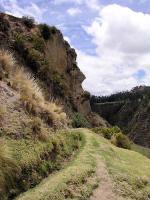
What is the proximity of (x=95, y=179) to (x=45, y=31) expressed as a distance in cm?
2810

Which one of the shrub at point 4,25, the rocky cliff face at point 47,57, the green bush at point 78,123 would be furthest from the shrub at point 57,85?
the shrub at point 4,25

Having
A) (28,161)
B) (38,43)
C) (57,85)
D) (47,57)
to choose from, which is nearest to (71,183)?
(28,161)

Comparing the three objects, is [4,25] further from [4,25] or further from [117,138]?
[117,138]

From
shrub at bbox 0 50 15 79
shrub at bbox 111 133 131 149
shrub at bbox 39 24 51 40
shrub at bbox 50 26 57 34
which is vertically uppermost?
shrub at bbox 50 26 57 34

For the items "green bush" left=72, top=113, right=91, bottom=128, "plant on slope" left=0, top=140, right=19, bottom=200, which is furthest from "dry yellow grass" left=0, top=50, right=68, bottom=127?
"green bush" left=72, top=113, right=91, bottom=128

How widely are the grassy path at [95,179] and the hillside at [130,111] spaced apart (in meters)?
70.8

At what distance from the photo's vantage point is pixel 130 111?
127m

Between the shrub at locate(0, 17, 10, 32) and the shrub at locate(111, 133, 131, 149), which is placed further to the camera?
the shrub at locate(0, 17, 10, 32)

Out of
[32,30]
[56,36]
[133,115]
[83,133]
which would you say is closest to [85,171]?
[83,133]

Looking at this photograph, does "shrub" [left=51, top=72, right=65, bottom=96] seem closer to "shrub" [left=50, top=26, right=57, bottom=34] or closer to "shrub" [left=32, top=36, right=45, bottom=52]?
"shrub" [left=32, top=36, right=45, bottom=52]

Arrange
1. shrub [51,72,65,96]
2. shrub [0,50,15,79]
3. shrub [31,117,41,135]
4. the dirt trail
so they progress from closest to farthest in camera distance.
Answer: the dirt trail → shrub [31,117,41,135] → shrub [0,50,15,79] → shrub [51,72,65,96]

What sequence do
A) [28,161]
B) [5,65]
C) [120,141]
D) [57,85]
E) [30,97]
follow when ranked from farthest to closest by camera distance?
[57,85] → [120,141] → [5,65] → [30,97] → [28,161]

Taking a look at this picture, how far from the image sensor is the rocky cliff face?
31688mm

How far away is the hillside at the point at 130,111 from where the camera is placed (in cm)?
9785
